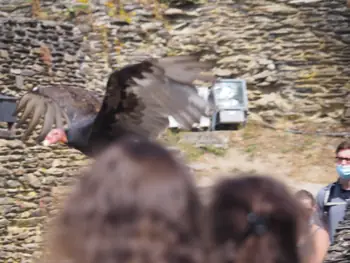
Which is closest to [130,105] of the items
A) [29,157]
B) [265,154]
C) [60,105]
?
[60,105]

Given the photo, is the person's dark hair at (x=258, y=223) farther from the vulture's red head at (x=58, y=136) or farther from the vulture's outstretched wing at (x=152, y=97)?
the vulture's red head at (x=58, y=136)

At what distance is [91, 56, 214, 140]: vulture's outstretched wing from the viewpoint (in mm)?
Answer: 3930

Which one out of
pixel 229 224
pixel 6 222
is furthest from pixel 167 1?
pixel 229 224

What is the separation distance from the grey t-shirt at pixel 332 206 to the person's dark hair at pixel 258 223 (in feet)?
8.11

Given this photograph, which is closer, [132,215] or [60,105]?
[132,215]

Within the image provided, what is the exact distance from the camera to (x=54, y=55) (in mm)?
9336

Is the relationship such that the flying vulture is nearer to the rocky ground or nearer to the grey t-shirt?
the grey t-shirt

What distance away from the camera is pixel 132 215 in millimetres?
1255

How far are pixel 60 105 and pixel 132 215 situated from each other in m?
3.46

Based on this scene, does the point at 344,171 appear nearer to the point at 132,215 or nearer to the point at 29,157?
the point at 132,215

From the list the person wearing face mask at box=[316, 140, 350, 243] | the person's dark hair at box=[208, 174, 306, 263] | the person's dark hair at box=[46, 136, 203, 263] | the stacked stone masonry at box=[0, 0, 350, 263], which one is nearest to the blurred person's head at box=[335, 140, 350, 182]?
the person wearing face mask at box=[316, 140, 350, 243]

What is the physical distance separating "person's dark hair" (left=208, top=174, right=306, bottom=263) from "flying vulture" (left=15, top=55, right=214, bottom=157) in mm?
2340

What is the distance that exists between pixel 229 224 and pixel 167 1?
9.32m

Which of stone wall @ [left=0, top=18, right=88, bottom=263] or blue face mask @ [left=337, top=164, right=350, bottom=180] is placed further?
stone wall @ [left=0, top=18, right=88, bottom=263]
